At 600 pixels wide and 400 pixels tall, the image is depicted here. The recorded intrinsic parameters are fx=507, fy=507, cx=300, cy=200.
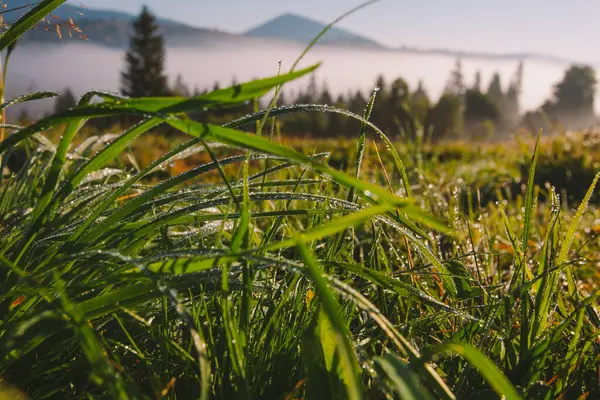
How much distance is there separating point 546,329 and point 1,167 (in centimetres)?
146

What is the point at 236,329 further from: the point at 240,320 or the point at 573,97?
the point at 573,97

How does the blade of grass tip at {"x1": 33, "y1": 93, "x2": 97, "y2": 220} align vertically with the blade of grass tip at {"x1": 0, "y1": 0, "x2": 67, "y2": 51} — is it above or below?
below

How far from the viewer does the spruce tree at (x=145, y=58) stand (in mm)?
47781

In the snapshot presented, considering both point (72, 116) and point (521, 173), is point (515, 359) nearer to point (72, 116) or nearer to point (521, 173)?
point (72, 116)

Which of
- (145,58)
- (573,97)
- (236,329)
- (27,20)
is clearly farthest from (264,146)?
(573,97)

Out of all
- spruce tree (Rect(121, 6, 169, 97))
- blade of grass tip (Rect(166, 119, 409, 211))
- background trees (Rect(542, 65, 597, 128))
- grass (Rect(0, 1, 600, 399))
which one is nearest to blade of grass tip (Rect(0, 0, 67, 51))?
grass (Rect(0, 1, 600, 399))

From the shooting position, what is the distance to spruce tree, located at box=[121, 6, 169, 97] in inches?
1881

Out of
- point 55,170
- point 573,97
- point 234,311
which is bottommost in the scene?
point 573,97

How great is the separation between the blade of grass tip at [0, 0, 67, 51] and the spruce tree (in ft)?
159

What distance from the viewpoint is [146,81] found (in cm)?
4834

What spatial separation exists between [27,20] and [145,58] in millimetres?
51248

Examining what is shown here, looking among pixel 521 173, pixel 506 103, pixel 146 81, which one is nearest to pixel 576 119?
pixel 506 103

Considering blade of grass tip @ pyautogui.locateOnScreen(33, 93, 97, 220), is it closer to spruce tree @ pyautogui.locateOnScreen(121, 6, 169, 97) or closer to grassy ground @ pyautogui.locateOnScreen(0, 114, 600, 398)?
grassy ground @ pyautogui.locateOnScreen(0, 114, 600, 398)

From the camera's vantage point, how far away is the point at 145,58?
159 feet
